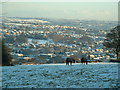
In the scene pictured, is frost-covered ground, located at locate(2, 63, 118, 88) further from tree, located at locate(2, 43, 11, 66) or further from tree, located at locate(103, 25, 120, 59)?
tree, located at locate(103, 25, 120, 59)

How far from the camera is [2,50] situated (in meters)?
41.5

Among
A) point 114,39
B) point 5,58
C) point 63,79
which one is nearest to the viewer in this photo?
point 63,79

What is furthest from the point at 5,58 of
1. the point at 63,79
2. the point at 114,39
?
the point at 63,79

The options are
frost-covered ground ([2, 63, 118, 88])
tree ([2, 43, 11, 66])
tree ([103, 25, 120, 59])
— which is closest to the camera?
frost-covered ground ([2, 63, 118, 88])

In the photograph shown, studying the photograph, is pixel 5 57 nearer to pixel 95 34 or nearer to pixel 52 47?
pixel 52 47

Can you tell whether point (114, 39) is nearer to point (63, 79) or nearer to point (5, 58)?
point (5, 58)

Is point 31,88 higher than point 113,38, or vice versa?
point 113,38

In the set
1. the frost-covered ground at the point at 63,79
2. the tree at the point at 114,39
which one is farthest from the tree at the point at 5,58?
the frost-covered ground at the point at 63,79

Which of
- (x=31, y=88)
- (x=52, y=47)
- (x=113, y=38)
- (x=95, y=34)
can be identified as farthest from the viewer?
(x=95, y=34)

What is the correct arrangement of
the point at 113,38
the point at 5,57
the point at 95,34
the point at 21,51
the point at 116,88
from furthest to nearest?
1. the point at 95,34
2. the point at 21,51
3. the point at 113,38
4. the point at 5,57
5. the point at 116,88

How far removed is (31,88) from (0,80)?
14.5 feet

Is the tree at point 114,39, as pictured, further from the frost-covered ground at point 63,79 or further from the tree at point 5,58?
the frost-covered ground at point 63,79

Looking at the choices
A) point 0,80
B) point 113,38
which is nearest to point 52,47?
point 113,38

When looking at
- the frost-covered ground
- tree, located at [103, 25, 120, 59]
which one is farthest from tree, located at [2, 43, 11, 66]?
the frost-covered ground
